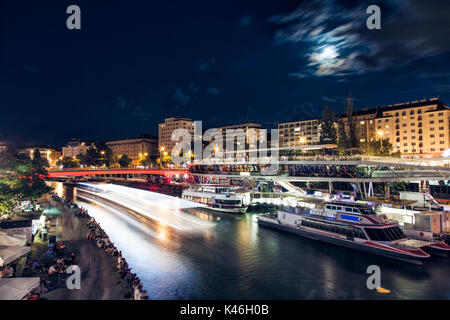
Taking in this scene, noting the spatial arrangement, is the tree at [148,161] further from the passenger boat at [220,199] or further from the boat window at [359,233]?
the boat window at [359,233]

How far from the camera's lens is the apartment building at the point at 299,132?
147m

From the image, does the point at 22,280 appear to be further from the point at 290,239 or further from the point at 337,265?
the point at 290,239

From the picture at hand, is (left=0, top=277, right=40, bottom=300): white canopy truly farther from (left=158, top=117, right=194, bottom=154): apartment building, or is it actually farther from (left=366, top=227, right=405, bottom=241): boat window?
(left=158, top=117, right=194, bottom=154): apartment building

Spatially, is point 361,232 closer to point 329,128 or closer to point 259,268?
point 259,268

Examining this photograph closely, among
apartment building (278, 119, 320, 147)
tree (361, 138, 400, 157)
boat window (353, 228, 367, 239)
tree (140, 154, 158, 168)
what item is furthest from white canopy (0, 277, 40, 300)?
apartment building (278, 119, 320, 147)

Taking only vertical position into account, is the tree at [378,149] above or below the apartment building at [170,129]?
below

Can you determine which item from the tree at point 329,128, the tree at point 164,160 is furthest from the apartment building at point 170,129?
the tree at point 329,128

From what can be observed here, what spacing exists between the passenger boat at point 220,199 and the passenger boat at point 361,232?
650 inches

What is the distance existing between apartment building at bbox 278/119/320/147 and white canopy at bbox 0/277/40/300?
13764 centimetres

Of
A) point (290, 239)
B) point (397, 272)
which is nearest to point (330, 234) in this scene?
point (290, 239)

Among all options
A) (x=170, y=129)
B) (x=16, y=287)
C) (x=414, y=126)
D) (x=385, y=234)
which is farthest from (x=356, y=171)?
(x=170, y=129)

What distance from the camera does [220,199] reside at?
53094 millimetres

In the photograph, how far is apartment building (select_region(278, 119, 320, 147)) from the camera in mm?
147375
